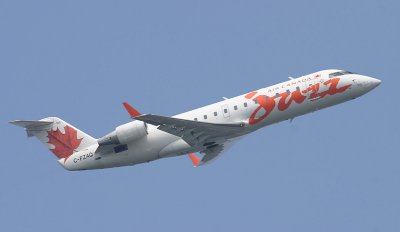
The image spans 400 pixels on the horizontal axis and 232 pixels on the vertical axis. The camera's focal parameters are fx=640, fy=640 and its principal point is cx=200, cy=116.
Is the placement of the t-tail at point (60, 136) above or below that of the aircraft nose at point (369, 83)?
below

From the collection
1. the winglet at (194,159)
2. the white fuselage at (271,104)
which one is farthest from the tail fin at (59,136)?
the winglet at (194,159)

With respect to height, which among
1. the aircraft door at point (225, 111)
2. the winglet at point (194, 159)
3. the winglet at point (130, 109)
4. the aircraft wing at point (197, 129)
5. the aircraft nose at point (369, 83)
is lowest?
the winglet at point (194, 159)

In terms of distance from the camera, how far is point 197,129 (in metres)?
33.6

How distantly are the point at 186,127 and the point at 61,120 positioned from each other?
845 cm

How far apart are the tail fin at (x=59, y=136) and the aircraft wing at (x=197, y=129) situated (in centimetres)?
566

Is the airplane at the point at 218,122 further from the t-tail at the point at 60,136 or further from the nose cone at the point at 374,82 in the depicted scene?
the t-tail at the point at 60,136

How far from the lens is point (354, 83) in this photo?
3381cm

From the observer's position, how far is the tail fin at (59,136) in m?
36.6

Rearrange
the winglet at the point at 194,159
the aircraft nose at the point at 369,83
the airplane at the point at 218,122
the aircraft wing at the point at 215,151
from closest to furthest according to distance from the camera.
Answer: the airplane at the point at 218,122
the aircraft nose at the point at 369,83
the aircraft wing at the point at 215,151
the winglet at the point at 194,159

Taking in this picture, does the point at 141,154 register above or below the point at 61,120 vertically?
below

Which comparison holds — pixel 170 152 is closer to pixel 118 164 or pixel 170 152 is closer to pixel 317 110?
pixel 118 164

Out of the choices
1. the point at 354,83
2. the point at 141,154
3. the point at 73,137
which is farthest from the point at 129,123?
the point at 354,83

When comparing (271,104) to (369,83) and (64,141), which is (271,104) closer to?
(369,83)

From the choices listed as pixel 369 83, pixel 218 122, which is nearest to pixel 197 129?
pixel 218 122
